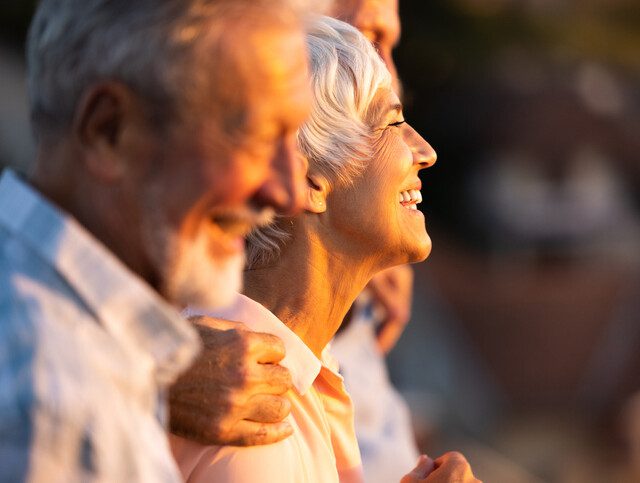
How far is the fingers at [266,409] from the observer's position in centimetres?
267

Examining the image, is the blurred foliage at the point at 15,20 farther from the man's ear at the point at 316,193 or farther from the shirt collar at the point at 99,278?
the shirt collar at the point at 99,278

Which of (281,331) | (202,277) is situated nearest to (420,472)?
(281,331)

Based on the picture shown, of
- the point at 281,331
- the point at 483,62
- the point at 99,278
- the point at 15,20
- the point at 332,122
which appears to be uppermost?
the point at 99,278

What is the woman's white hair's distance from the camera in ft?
10.2

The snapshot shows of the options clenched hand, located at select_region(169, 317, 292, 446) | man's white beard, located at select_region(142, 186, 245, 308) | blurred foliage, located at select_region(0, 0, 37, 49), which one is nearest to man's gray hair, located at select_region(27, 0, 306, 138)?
man's white beard, located at select_region(142, 186, 245, 308)

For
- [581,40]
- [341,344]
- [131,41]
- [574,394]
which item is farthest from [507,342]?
[131,41]

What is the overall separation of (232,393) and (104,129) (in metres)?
0.83

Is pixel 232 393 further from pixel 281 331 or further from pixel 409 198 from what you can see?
pixel 409 198

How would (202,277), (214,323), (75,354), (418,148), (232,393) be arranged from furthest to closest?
(418,148), (214,323), (232,393), (202,277), (75,354)

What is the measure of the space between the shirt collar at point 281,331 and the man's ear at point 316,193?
0.28 meters

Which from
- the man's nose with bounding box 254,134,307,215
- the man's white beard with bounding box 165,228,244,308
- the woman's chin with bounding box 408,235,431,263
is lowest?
the woman's chin with bounding box 408,235,431,263

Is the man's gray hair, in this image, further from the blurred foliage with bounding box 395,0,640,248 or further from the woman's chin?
the blurred foliage with bounding box 395,0,640,248

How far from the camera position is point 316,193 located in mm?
3119

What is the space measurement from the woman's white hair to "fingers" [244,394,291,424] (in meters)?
0.51
